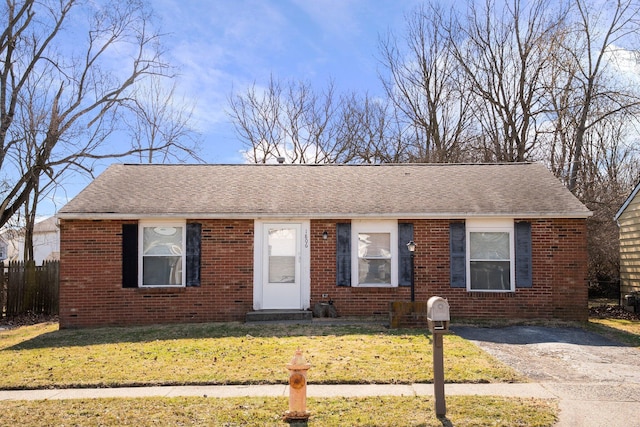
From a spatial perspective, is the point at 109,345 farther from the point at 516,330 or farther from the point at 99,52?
the point at 99,52

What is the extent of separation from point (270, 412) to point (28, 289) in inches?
506

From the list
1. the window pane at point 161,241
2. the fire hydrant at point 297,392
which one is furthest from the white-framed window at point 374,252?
the fire hydrant at point 297,392

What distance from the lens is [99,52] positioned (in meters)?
23.0

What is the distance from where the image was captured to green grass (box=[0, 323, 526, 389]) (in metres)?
7.38

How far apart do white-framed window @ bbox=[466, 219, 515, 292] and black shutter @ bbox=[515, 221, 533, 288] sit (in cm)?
16

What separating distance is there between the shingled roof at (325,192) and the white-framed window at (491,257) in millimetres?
436

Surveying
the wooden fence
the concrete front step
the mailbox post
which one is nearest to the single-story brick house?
the concrete front step

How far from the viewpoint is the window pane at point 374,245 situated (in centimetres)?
1282

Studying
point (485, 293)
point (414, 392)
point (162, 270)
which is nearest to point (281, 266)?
point (162, 270)

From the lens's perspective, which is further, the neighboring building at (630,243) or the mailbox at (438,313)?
the neighboring building at (630,243)

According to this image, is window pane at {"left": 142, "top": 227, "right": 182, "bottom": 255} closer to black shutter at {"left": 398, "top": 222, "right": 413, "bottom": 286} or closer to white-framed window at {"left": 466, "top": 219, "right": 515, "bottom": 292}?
black shutter at {"left": 398, "top": 222, "right": 413, "bottom": 286}

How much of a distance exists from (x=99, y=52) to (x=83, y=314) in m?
14.7

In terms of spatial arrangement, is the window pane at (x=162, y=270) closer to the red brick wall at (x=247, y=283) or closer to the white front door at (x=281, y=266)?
the red brick wall at (x=247, y=283)

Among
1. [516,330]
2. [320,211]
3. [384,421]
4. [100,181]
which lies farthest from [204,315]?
[384,421]
